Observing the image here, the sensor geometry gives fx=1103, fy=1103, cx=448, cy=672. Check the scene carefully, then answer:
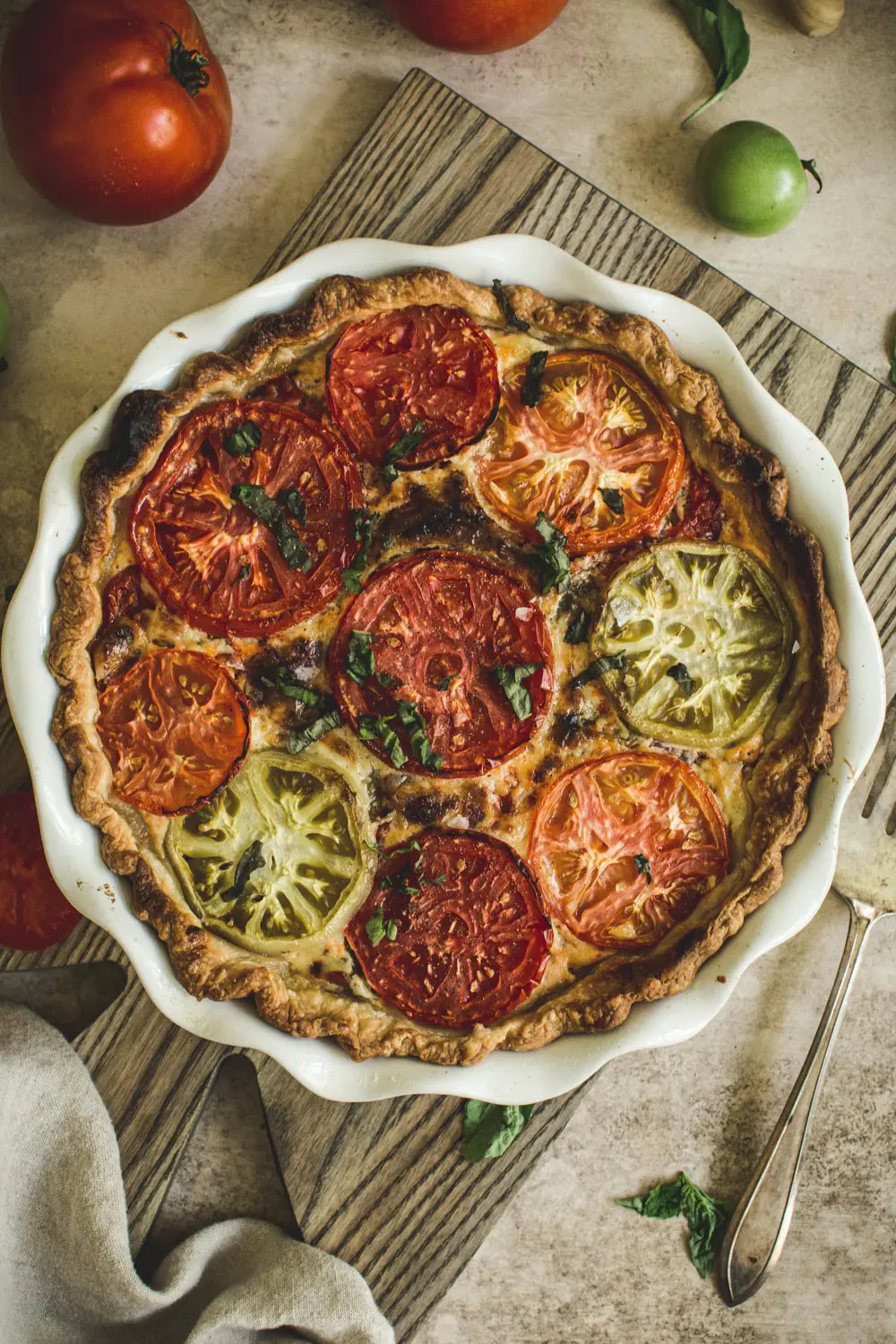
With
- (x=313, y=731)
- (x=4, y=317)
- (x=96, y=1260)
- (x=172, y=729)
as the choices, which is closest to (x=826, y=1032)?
(x=313, y=731)

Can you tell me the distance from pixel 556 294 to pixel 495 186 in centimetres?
50

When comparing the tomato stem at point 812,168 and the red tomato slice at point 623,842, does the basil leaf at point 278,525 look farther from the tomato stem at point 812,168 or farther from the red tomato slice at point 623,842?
the tomato stem at point 812,168

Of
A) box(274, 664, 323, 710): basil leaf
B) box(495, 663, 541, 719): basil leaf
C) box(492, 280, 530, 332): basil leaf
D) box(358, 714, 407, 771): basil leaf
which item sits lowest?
box(274, 664, 323, 710): basil leaf

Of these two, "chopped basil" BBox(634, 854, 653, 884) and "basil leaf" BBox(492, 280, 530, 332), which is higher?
"basil leaf" BBox(492, 280, 530, 332)

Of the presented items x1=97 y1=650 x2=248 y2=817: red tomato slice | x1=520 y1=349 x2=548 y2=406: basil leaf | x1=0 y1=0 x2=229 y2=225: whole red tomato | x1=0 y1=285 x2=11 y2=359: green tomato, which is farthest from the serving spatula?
A: x1=0 y1=285 x2=11 y2=359: green tomato

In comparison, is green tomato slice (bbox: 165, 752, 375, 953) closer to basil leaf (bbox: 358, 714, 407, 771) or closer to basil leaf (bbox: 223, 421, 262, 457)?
basil leaf (bbox: 358, 714, 407, 771)

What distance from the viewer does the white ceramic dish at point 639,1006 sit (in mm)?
2707

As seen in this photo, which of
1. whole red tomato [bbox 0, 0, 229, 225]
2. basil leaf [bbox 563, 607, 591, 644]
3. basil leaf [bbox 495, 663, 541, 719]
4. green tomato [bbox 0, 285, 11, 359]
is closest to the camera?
basil leaf [bbox 495, 663, 541, 719]

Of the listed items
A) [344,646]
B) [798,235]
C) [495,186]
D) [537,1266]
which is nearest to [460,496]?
[344,646]

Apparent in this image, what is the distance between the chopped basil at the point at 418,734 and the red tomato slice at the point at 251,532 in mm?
334

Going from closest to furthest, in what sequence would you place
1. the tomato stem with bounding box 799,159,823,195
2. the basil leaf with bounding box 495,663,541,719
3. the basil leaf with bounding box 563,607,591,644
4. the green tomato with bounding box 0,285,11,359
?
the basil leaf with bounding box 495,663,541,719
the basil leaf with bounding box 563,607,591,644
the green tomato with bounding box 0,285,11,359
the tomato stem with bounding box 799,159,823,195

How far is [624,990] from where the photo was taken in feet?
9.02

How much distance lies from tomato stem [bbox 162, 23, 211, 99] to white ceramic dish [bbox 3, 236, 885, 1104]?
0.66 m

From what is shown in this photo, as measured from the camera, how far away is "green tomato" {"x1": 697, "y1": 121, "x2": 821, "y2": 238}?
121 inches
